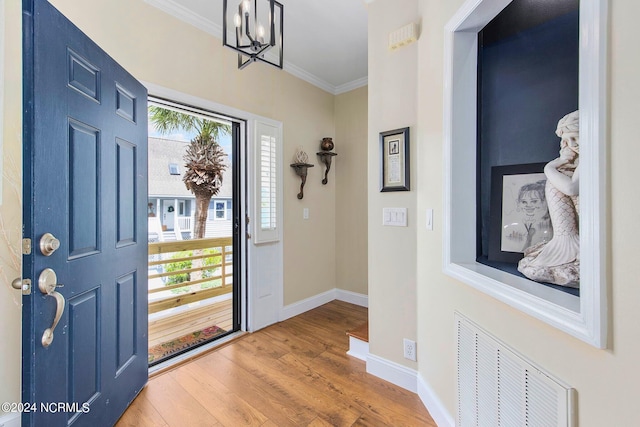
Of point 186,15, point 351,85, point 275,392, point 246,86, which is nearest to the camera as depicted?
point 275,392

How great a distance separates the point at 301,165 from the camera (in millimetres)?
3086

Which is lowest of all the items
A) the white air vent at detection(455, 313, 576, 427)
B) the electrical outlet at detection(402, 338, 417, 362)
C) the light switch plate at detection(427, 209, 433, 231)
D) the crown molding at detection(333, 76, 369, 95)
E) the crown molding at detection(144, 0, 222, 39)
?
the electrical outlet at detection(402, 338, 417, 362)

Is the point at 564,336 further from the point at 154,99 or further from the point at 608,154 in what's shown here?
the point at 154,99

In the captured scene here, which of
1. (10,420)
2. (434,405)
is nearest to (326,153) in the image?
(434,405)

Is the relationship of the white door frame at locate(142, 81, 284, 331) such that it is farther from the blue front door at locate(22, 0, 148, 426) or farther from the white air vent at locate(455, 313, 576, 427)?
the white air vent at locate(455, 313, 576, 427)

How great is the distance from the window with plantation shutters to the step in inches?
48.7

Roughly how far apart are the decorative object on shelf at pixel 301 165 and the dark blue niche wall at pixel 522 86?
1990 mm

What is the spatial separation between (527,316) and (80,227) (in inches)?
74.5

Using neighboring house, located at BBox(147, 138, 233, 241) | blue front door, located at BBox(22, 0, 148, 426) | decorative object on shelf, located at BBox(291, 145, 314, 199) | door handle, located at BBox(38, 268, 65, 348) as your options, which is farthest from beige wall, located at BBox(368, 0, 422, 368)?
neighboring house, located at BBox(147, 138, 233, 241)

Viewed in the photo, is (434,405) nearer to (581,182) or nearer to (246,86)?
(581,182)

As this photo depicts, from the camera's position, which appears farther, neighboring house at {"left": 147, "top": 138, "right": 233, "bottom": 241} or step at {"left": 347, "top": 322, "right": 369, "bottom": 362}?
neighboring house at {"left": 147, "top": 138, "right": 233, "bottom": 241}

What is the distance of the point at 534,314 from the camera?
32.7 inches

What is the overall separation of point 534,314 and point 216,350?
7.79ft

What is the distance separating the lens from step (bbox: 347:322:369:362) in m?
2.18
